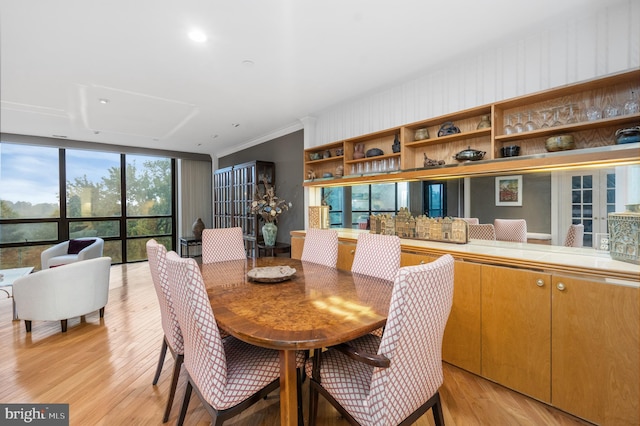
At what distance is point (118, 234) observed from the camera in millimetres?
6410

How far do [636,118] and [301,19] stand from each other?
7.21ft

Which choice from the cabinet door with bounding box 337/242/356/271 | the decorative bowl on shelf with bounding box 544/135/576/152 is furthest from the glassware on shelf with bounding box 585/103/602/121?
the cabinet door with bounding box 337/242/356/271

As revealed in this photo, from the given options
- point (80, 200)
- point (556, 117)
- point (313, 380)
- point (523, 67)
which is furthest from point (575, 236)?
point (80, 200)

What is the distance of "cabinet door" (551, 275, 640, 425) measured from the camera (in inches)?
62.4

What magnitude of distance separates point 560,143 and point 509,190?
507 mm

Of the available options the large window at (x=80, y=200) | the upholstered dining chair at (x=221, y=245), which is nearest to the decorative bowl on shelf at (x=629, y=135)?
the upholstered dining chair at (x=221, y=245)

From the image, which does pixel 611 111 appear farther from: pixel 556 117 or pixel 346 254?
pixel 346 254

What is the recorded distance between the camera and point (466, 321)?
225cm

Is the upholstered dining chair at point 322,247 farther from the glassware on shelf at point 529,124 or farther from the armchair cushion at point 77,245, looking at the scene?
the armchair cushion at point 77,245

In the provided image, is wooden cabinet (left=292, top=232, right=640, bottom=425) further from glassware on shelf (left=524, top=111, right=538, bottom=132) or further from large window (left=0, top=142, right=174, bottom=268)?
large window (left=0, top=142, right=174, bottom=268)

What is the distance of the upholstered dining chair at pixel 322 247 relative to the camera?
2.66m

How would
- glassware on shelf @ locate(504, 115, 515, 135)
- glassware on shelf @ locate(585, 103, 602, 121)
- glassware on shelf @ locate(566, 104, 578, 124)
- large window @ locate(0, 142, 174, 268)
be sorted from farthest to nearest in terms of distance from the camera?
large window @ locate(0, 142, 174, 268), glassware on shelf @ locate(504, 115, 515, 135), glassware on shelf @ locate(566, 104, 578, 124), glassware on shelf @ locate(585, 103, 602, 121)

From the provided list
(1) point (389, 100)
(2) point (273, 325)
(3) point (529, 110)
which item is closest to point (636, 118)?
(3) point (529, 110)

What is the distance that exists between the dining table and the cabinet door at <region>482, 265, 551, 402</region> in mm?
777
